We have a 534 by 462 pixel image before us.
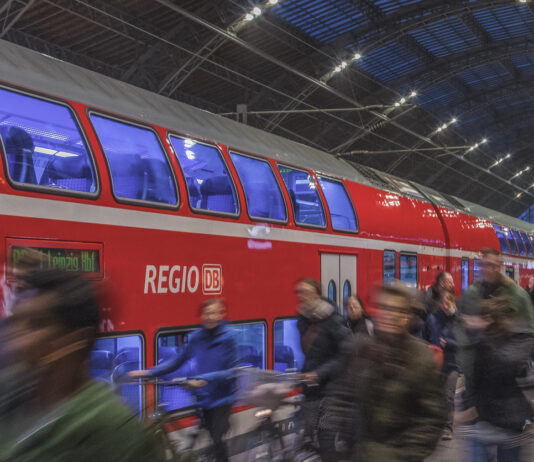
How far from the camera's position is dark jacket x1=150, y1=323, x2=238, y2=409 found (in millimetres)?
5637

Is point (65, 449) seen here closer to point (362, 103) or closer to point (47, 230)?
point (47, 230)

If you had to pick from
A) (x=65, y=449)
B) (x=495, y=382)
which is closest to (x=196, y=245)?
(x=495, y=382)

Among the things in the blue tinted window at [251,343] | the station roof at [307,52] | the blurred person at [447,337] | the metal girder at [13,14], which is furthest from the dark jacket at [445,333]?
the metal girder at [13,14]

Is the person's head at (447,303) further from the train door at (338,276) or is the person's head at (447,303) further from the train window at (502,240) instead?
the train window at (502,240)

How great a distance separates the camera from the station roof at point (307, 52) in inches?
824

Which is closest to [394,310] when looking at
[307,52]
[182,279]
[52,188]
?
[52,188]

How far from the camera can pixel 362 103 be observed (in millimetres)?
33938

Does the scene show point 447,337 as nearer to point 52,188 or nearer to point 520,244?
point 52,188

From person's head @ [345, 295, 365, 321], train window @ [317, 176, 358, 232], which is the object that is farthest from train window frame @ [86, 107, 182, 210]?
train window @ [317, 176, 358, 232]

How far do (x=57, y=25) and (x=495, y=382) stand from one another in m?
18.9

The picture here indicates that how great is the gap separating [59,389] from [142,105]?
5.33 m

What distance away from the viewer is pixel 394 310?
11.3 feet

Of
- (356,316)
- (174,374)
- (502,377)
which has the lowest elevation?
(174,374)

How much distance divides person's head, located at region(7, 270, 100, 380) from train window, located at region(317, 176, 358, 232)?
25.0 feet
